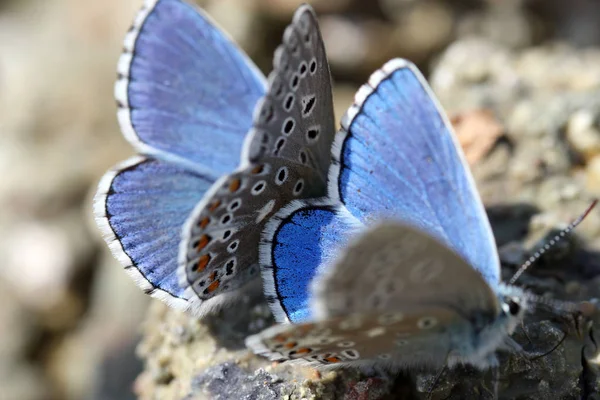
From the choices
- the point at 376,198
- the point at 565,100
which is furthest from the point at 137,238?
the point at 565,100

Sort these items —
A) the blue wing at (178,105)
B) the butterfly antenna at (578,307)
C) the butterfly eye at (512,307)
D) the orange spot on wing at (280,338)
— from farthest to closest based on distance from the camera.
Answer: the blue wing at (178,105), the butterfly antenna at (578,307), the butterfly eye at (512,307), the orange spot on wing at (280,338)

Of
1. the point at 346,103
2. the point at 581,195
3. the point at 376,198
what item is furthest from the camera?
the point at 346,103

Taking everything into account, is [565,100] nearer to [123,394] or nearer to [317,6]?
[317,6]

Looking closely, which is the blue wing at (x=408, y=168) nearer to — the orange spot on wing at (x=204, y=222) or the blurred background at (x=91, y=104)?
the orange spot on wing at (x=204, y=222)

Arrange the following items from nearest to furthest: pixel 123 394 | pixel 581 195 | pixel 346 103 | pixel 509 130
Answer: pixel 581 195, pixel 509 130, pixel 123 394, pixel 346 103

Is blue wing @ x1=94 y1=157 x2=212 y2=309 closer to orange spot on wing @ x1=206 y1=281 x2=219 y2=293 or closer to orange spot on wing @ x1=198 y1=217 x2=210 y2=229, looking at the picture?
orange spot on wing @ x1=206 y1=281 x2=219 y2=293

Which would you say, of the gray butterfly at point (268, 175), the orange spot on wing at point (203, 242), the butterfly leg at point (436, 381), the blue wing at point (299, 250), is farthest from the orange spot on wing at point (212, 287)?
the butterfly leg at point (436, 381)
